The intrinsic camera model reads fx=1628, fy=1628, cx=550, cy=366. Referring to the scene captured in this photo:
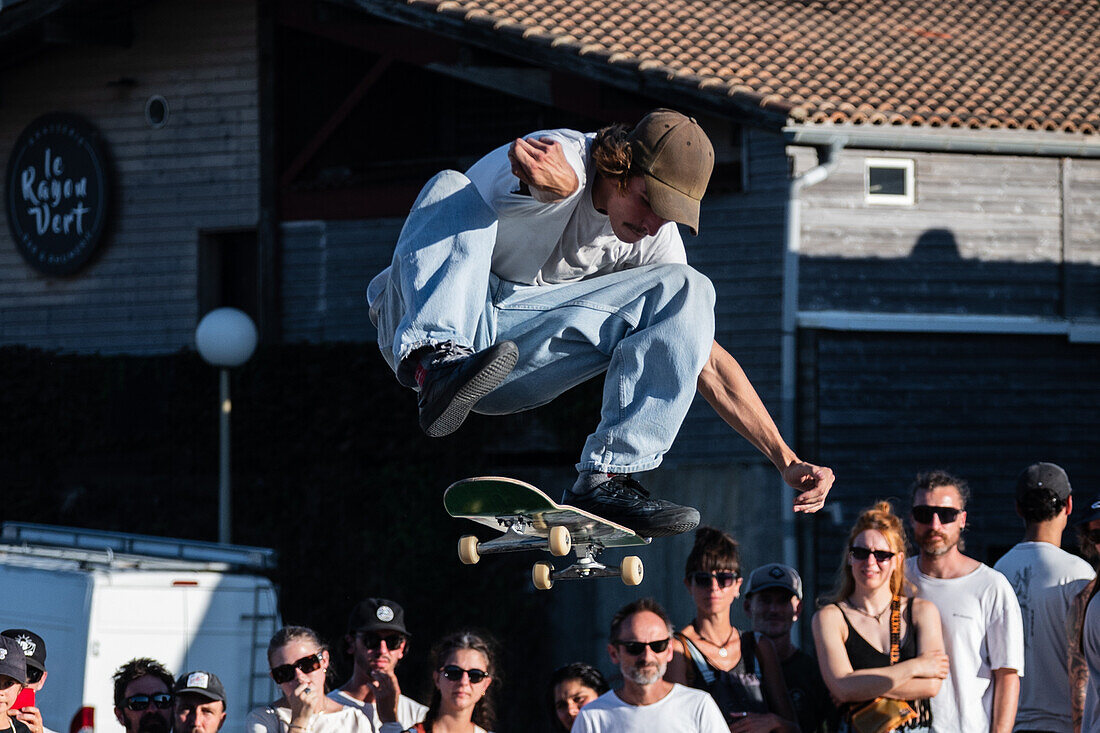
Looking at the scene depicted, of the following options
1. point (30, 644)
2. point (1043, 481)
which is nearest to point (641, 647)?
point (1043, 481)

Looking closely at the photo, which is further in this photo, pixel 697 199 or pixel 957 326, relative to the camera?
pixel 957 326

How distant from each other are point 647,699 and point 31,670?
2.71m

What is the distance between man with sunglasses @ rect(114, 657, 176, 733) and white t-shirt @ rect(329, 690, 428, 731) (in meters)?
0.74

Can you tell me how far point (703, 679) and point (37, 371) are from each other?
44.3 ft

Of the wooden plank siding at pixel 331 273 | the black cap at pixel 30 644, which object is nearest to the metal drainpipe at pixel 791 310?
the wooden plank siding at pixel 331 273

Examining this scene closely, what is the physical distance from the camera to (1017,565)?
7070 mm

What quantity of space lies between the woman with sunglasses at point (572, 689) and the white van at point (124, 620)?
307 cm

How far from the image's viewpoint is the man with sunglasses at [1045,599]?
6.89 m

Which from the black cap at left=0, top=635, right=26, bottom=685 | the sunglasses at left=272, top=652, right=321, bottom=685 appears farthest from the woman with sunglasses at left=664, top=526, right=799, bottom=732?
the black cap at left=0, top=635, right=26, bottom=685

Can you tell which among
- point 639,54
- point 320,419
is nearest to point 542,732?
point 320,419

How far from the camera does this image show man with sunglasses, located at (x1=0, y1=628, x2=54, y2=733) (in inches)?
275

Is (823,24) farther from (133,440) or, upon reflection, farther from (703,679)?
(703,679)

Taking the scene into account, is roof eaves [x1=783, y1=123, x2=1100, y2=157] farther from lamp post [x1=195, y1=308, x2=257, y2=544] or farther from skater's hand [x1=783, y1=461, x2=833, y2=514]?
skater's hand [x1=783, y1=461, x2=833, y2=514]

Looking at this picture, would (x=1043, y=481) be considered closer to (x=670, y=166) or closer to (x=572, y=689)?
(x=572, y=689)
